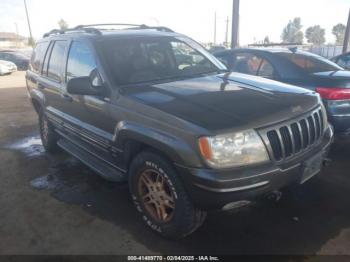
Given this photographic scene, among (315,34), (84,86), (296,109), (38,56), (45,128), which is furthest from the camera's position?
(315,34)

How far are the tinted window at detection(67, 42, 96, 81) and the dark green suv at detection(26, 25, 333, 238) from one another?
1 centimetres

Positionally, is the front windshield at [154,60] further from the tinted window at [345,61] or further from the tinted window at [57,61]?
the tinted window at [345,61]

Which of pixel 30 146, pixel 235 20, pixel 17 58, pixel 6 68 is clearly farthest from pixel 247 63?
pixel 17 58

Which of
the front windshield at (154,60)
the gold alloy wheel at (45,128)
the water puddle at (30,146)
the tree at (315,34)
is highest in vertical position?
the front windshield at (154,60)

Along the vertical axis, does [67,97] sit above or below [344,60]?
above

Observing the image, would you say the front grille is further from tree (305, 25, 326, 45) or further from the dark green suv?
tree (305, 25, 326, 45)

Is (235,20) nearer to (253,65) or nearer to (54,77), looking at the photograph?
(253,65)

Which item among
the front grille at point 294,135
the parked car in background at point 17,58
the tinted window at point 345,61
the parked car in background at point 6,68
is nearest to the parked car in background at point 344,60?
the tinted window at point 345,61

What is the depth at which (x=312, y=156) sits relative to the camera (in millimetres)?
3033

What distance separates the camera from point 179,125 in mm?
2662

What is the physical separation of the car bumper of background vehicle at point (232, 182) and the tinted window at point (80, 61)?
1765 millimetres

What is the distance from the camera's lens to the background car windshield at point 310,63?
5.21 metres

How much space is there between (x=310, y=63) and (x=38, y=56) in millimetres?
4444

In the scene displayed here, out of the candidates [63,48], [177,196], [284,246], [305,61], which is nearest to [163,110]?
[177,196]
